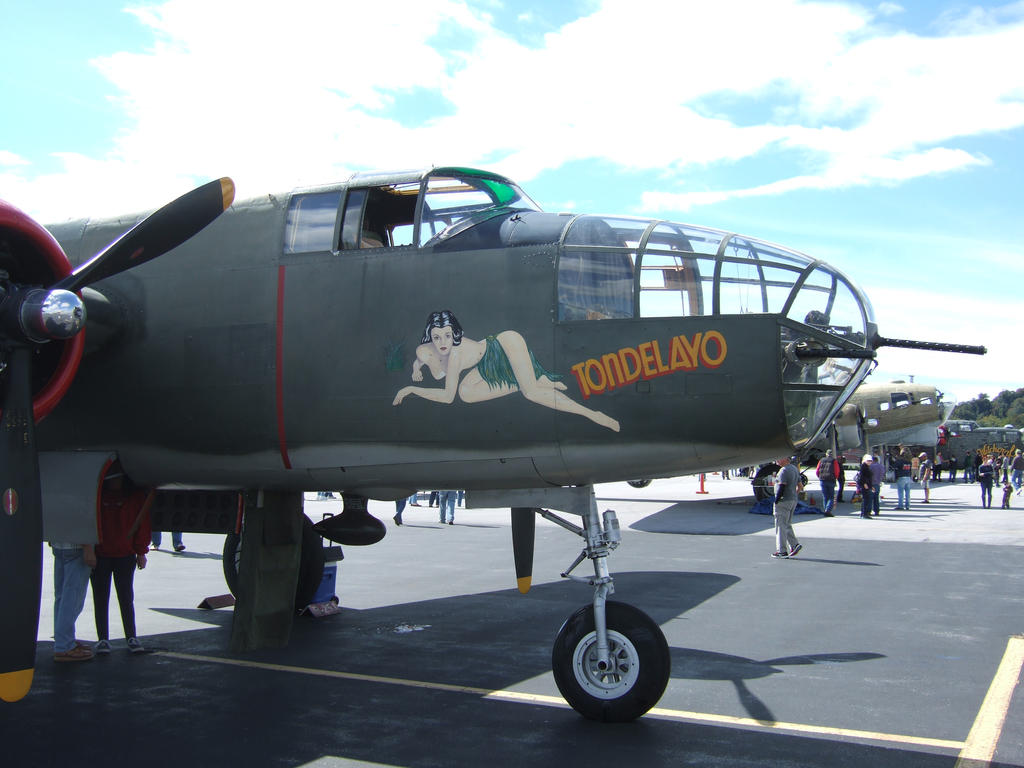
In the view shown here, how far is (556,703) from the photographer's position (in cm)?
699

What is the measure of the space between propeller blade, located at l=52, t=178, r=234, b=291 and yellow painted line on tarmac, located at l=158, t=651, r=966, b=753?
406 centimetres

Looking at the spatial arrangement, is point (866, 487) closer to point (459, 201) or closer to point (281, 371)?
point (459, 201)

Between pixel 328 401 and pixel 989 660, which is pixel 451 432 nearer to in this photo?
pixel 328 401

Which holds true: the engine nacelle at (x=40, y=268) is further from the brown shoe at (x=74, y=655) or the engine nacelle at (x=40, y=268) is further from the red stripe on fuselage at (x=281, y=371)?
the brown shoe at (x=74, y=655)

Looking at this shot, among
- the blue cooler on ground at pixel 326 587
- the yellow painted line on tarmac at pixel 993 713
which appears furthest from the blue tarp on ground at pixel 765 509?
the blue cooler on ground at pixel 326 587

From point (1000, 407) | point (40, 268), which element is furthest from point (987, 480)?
point (1000, 407)

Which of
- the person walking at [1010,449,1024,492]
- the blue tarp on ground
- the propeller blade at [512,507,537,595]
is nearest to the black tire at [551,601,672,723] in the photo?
the propeller blade at [512,507,537,595]

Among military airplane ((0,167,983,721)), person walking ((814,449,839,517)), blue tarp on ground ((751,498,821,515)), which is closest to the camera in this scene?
military airplane ((0,167,983,721))

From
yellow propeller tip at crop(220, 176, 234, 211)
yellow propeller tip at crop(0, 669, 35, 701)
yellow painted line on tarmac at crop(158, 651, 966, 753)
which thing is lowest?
yellow painted line on tarmac at crop(158, 651, 966, 753)

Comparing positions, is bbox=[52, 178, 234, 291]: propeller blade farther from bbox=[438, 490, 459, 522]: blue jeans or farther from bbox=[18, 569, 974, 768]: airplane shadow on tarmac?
bbox=[438, 490, 459, 522]: blue jeans

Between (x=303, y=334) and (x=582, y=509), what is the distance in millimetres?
2563

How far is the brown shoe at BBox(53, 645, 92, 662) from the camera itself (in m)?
8.45

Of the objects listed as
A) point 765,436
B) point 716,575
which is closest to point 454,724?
point 765,436

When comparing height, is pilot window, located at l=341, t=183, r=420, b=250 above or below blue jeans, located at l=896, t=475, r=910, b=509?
above
